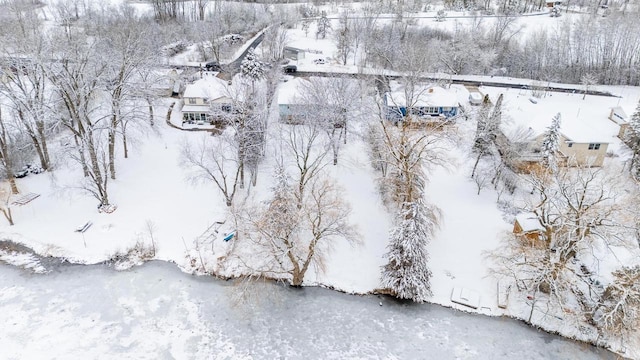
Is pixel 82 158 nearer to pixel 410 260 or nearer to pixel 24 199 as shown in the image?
pixel 24 199

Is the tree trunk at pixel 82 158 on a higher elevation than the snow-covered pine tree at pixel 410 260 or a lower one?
higher

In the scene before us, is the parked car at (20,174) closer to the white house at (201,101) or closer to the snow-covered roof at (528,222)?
the white house at (201,101)

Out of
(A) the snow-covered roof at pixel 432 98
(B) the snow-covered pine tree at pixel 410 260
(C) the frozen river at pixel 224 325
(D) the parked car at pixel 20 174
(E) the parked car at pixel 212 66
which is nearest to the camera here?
(C) the frozen river at pixel 224 325

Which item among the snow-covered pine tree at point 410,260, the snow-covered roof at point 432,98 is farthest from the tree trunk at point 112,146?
the snow-covered roof at point 432,98

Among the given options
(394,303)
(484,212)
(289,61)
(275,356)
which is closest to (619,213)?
(484,212)

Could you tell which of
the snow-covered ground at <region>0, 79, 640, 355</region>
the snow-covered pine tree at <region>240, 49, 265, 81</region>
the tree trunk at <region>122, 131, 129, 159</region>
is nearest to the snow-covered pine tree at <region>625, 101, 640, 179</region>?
the snow-covered ground at <region>0, 79, 640, 355</region>

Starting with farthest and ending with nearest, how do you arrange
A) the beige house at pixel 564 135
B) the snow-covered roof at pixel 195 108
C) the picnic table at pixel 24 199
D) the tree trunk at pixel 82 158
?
the snow-covered roof at pixel 195 108
the beige house at pixel 564 135
the picnic table at pixel 24 199
the tree trunk at pixel 82 158

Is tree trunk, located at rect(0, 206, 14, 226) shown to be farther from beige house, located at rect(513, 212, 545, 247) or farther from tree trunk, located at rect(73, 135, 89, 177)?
beige house, located at rect(513, 212, 545, 247)
